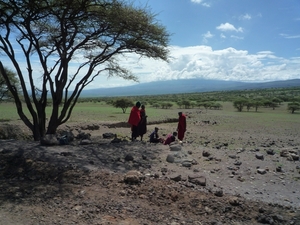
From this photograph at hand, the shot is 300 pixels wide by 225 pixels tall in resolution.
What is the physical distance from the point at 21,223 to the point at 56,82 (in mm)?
8082

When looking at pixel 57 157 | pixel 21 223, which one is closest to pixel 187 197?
pixel 21 223

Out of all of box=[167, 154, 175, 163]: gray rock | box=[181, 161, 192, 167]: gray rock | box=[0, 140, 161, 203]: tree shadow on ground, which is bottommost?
box=[181, 161, 192, 167]: gray rock

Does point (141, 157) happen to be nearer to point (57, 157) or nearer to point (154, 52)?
point (57, 157)

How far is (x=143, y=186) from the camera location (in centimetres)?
608

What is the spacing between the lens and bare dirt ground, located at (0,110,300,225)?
505 centimetres

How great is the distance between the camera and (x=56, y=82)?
11.8 metres

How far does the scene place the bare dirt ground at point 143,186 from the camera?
5.05 meters

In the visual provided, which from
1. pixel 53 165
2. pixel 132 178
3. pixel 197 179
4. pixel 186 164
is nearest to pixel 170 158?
pixel 186 164

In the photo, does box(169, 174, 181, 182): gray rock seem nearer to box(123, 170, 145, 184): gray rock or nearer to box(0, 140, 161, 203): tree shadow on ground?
box(123, 170, 145, 184): gray rock

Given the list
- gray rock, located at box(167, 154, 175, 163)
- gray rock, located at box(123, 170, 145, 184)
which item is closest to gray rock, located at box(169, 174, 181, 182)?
gray rock, located at box(123, 170, 145, 184)

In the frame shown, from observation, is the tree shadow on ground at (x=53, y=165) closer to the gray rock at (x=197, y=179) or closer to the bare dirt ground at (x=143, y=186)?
the bare dirt ground at (x=143, y=186)

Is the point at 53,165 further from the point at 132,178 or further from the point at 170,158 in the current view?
the point at 170,158

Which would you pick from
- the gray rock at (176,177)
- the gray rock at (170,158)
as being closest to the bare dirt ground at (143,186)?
the gray rock at (176,177)

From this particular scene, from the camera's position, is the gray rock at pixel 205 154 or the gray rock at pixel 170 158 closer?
the gray rock at pixel 170 158
